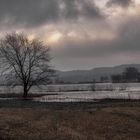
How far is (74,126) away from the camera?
28.9 metres

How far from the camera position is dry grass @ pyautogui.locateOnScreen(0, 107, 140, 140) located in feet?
79.4

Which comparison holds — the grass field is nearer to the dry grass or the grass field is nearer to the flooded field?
the dry grass

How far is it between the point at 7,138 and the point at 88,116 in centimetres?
1349

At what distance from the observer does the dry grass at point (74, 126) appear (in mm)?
24188

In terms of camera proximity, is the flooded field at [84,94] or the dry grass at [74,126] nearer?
the dry grass at [74,126]

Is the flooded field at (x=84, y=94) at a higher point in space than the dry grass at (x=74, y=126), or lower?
higher

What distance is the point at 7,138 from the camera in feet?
72.8

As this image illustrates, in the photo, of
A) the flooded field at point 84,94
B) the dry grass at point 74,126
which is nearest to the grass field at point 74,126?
the dry grass at point 74,126

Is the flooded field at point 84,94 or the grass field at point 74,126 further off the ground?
the flooded field at point 84,94

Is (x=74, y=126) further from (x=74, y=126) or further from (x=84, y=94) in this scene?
(x=84, y=94)

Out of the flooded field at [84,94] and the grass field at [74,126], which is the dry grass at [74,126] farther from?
the flooded field at [84,94]

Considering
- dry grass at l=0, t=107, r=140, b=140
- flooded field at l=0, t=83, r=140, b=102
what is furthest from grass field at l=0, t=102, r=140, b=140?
flooded field at l=0, t=83, r=140, b=102

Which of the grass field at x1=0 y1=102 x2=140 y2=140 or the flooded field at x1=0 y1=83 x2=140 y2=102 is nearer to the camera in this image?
the grass field at x1=0 y1=102 x2=140 y2=140

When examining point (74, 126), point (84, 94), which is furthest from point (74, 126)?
point (84, 94)
